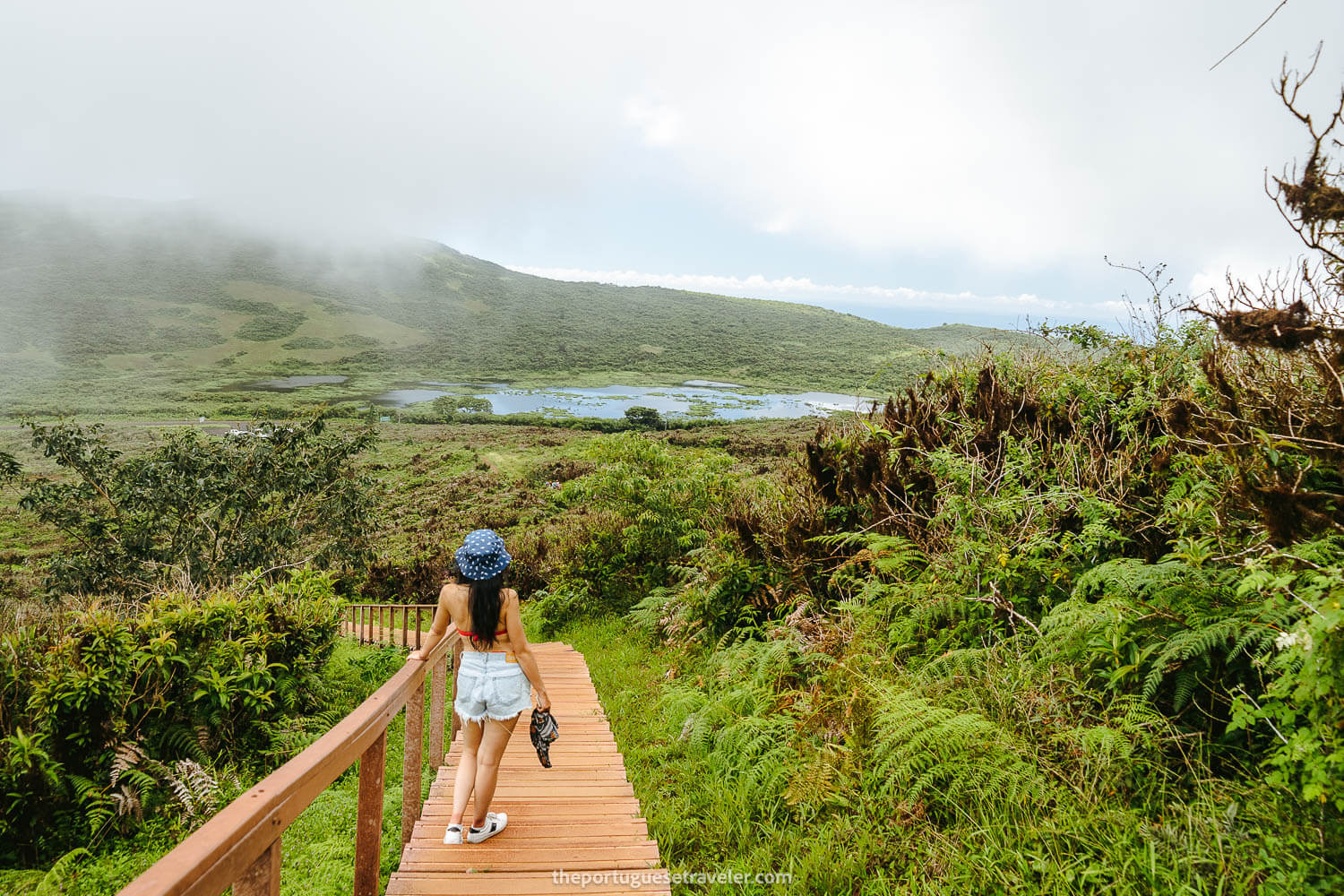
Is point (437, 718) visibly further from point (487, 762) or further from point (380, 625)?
point (380, 625)

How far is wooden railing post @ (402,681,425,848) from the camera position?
355 cm

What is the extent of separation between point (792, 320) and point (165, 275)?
6886 inches

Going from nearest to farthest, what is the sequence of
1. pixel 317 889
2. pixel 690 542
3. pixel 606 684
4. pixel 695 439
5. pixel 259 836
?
pixel 259 836, pixel 317 889, pixel 606 684, pixel 690 542, pixel 695 439

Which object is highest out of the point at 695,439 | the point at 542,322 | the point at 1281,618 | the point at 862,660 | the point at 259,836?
the point at 542,322

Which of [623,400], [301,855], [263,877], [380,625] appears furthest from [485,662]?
[623,400]

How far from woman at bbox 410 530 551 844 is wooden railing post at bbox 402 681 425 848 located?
219 mm

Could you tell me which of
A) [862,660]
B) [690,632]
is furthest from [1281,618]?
[690,632]

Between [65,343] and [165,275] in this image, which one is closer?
[65,343]

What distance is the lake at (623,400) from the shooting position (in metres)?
77.4

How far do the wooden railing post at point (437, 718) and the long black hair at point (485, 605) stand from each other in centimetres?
99

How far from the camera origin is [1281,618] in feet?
8.50

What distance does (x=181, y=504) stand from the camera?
13242 millimetres

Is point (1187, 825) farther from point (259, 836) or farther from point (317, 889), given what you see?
point (317, 889)

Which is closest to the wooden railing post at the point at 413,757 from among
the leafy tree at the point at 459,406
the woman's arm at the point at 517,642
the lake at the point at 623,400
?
the woman's arm at the point at 517,642
